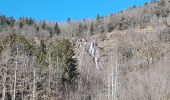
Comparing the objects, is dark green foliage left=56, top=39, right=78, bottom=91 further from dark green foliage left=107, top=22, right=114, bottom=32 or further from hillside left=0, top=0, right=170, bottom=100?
dark green foliage left=107, top=22, right=114, bottom=32

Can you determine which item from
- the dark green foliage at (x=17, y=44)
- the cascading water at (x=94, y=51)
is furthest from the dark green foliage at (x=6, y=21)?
the dark green foliage at (x=17, y=44)

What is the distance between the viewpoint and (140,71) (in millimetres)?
111562

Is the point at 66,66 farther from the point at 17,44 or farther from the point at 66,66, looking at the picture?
the point at 17,44

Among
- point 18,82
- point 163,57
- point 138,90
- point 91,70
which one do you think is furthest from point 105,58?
point 18,82

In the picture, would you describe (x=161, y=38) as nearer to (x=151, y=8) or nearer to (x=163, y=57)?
(x=163, y=57)

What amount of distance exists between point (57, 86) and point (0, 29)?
96.0 m

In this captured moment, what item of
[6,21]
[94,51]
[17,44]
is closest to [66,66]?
[17,44]

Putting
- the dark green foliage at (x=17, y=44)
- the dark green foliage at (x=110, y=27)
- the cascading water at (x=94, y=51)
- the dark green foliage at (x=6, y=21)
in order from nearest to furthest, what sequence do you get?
1. the dark green foliage at (x=17, y=44)
2. the cascading water at (x=94, y=51)
3. the dark green foliage at (x=110, y=27)
4. the dark green foliage at (x=6, y=21)

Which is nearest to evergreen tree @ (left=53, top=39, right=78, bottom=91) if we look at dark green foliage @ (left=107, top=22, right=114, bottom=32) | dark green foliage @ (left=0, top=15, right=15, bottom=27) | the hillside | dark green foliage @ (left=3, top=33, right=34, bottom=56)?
the hillside

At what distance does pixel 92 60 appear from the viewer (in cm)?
13162

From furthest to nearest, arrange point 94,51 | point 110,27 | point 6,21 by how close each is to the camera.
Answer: point 6,21
point 110,27
point 94,51

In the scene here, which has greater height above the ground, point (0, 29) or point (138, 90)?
point (0, 29)

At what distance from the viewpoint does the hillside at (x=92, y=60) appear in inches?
2857

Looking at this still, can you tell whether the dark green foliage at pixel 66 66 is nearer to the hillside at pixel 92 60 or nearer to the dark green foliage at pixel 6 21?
the hillside at pixel 92 60
